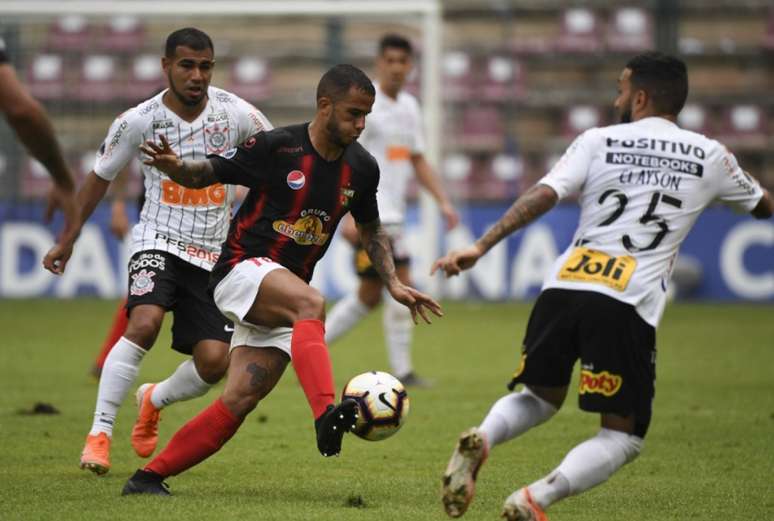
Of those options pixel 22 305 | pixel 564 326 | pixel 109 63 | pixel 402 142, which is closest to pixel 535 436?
pixel 564 326

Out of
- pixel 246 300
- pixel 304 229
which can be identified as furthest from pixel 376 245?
pixel 246 300

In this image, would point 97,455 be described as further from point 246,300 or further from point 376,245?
point 376,245

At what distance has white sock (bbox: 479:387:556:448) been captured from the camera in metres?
5.61

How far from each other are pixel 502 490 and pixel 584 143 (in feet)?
5.98

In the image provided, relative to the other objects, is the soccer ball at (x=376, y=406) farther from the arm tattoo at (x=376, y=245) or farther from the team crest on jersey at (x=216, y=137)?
the team crest on jersey at (x=216, y=137)

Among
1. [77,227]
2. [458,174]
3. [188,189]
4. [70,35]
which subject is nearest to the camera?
[77,227]

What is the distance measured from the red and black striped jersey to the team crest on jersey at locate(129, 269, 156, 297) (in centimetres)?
86

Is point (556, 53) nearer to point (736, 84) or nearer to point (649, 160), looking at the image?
point (736, 84)

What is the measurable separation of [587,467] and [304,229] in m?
1.74

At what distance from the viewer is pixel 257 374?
243 inches

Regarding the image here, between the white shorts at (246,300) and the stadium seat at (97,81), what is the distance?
15.3 meters

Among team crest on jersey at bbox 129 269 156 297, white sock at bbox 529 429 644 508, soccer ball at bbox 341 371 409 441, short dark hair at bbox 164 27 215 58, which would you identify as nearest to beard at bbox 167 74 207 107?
short dark hair at bbox 164 27 215 58

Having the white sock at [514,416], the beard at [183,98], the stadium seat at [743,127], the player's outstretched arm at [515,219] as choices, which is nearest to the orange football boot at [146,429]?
the beard at [183,98]

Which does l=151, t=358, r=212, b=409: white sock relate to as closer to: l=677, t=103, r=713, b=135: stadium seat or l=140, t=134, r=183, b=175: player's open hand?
l=140, t=134, r=183, b=175: player's open hand
